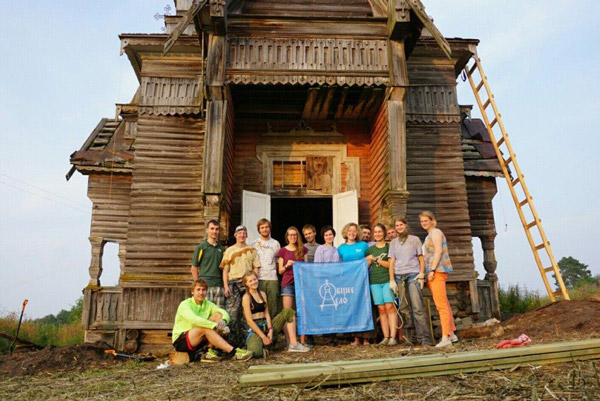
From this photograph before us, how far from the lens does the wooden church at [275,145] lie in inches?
391

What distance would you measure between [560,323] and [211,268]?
5.67 m

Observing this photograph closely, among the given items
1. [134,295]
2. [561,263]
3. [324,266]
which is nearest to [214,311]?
[324,266]

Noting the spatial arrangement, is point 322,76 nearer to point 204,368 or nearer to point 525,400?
point 204,368

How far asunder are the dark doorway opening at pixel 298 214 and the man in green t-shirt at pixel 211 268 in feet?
24.7

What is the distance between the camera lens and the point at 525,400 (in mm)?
3457

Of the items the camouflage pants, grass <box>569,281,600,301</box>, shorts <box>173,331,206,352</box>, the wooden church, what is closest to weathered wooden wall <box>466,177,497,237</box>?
the wooden church

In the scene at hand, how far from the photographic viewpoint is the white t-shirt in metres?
7.68

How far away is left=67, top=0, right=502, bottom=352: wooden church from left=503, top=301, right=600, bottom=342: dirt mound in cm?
209

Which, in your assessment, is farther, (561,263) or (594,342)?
(561,263)

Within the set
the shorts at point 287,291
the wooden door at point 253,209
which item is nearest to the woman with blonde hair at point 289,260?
the shorts at point 287,291

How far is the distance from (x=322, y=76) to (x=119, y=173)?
20.8 feet

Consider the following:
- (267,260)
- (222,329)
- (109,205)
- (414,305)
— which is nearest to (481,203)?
(414,305)

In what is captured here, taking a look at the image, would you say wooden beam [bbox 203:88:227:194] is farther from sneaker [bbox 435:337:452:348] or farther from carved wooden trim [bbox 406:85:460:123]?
sneaker [bbox 435:337:452:348]

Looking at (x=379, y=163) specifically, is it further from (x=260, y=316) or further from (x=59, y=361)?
(x=59, y=361)
